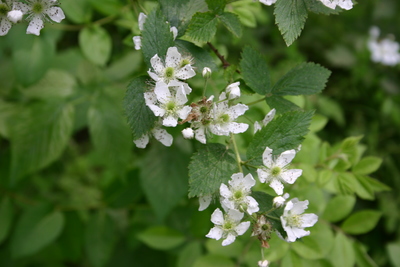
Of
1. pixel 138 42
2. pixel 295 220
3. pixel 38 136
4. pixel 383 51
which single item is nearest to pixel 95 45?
pixel 38 136

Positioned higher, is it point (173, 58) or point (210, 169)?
point (173, 58)

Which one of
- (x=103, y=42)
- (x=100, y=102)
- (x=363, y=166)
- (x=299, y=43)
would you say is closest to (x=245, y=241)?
(x=363, y=166)

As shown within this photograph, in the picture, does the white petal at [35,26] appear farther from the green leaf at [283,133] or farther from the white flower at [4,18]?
the green leaf at [283,133]

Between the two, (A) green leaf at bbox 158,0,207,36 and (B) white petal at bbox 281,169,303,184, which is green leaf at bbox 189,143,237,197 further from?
(A) green leaf at bbox 158,0,207,36

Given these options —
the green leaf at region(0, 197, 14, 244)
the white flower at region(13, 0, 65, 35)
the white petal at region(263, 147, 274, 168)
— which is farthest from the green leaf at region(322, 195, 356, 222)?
the green leaf at region(0, 197, 14, 244)

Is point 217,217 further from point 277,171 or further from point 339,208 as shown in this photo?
point 339,208

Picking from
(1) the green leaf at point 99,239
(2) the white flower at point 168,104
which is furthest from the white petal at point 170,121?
(1) the green leaf at point 99,239

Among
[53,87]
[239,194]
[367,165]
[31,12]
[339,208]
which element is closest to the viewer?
[239,194]

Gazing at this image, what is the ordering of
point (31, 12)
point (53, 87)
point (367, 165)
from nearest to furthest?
point (31, 12) → point (367, 165) → point (53, 87)
